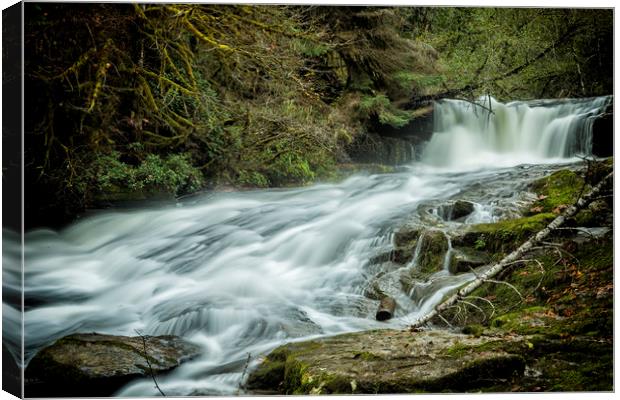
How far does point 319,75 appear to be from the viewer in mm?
5699

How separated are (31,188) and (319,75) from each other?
7.65ft

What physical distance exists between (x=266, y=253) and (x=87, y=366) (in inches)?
60.4

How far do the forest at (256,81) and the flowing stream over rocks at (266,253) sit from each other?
7.9 inches

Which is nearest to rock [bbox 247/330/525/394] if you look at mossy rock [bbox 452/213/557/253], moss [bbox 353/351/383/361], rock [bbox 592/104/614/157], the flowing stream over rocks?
moss [bbox 353/351/383/361]

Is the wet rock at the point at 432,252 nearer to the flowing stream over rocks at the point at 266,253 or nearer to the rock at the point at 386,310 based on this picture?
the flowing stream over rocks at the point at 266,253

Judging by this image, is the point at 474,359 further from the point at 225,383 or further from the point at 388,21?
the point at 388,21

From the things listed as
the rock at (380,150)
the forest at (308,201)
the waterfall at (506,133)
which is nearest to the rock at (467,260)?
the forest at (308,201)

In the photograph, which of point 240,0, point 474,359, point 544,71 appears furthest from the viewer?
point 544,71

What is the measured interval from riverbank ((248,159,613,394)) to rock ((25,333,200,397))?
0.84 m

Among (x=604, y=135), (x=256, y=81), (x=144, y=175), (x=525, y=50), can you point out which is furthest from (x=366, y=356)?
(x=525, y=50)

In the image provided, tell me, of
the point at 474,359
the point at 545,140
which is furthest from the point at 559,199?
the point at 474,359

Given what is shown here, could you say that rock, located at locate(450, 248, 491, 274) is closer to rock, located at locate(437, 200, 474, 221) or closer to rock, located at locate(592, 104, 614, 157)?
rock, located at locate(437, 200, 474, 221)

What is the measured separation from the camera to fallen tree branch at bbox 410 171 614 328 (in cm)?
546

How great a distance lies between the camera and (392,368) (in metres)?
5.00
